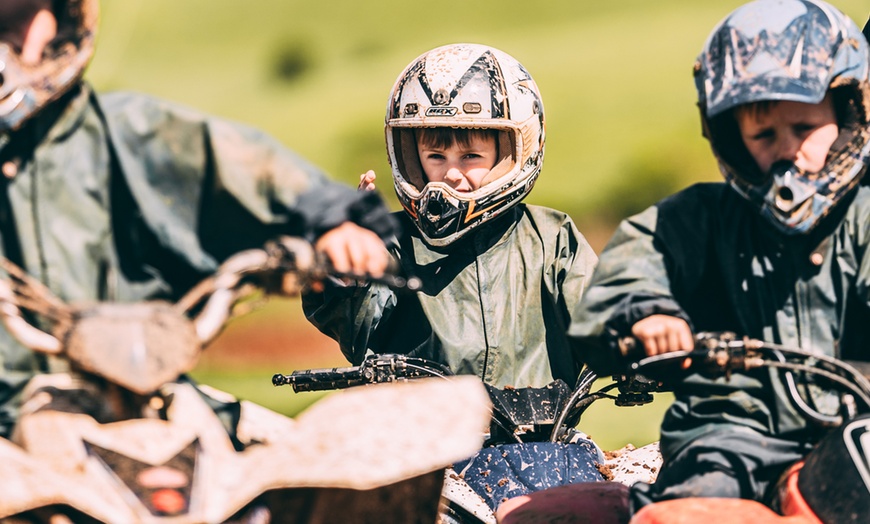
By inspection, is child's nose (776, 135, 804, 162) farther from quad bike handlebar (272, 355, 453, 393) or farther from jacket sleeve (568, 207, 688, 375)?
quad bike handlebar (272, 355, 453, 393)

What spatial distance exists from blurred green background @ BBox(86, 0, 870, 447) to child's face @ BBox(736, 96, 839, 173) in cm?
900

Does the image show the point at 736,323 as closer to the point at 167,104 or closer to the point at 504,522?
the point at 504,522

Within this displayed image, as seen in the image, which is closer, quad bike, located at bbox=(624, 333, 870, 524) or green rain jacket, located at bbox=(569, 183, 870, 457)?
quad bike, located at bbox=(624, 333, 870, 524)

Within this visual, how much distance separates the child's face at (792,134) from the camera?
414 cm

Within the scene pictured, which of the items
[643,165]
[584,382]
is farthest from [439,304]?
[643,165]

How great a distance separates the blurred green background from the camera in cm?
1377

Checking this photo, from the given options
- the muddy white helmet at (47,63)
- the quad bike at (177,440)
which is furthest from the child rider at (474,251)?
the quad bike at (177,440)

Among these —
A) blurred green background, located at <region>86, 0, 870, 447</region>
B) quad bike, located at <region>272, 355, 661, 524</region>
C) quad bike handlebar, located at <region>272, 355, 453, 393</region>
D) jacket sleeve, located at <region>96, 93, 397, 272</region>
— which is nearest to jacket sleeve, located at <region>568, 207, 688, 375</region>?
jacket sleeve, located at <region>96, 93, 397, 272</region>

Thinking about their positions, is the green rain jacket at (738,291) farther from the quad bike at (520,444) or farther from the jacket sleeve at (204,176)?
the quad bike at (520,444)

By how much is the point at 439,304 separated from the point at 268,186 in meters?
1.70

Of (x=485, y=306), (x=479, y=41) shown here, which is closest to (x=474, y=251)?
(x=485, y=306)

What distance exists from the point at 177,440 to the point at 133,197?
0.79m

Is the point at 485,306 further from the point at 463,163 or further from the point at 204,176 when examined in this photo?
the point at 204,176

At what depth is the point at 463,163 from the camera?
18.9ft
